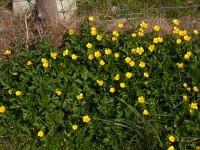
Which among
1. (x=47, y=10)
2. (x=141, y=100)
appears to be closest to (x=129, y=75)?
(x=141, y=100)

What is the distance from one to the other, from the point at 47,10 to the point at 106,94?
43.1 inches

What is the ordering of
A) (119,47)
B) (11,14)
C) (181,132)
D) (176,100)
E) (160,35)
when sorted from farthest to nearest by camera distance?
1. (11,14)
2. (160,35)
3. (119,47)
4. (176,100)
5. (181,132)

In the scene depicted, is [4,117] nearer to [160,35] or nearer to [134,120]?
[134,120]

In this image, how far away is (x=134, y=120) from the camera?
307 cm

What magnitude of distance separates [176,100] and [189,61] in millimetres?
375

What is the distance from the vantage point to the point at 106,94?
3217 millimetres

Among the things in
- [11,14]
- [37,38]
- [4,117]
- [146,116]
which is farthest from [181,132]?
[11,14]

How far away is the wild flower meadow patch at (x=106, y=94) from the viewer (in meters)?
3.04

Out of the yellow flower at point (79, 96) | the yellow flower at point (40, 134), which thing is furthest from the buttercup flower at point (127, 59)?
the yellow flower at point (40, 134)

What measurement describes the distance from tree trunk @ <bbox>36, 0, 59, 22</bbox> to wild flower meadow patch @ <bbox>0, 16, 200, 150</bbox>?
42 cm

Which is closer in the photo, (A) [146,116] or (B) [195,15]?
(A) [146,116]

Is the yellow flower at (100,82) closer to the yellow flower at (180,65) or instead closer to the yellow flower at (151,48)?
the yellow flower at (151,48)

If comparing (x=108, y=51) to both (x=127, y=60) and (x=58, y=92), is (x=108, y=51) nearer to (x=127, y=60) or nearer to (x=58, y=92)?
(x=127, y=60)

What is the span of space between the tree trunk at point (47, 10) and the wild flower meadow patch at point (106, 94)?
0.42 meters
